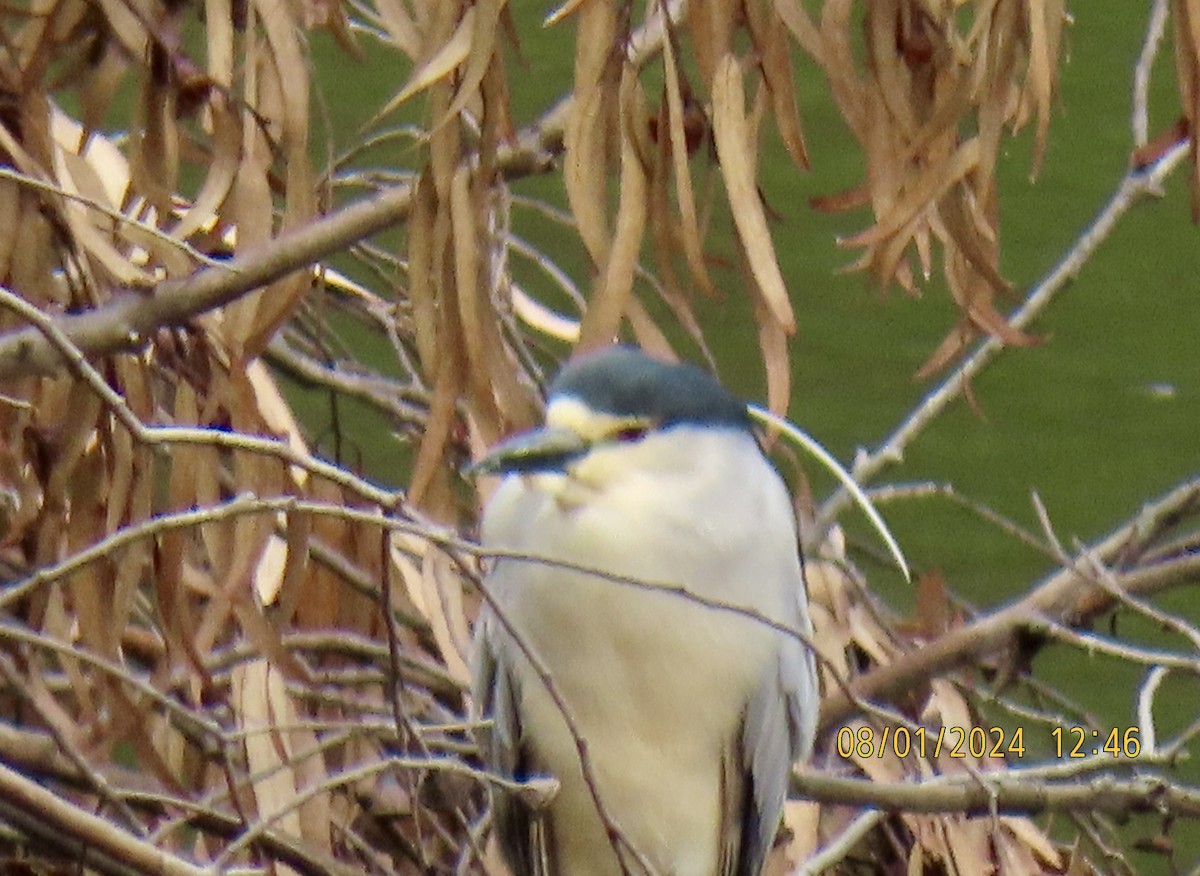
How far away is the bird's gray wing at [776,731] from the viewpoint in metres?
1.70

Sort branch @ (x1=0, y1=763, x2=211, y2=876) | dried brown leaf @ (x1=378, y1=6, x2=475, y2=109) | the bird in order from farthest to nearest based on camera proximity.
→ the bird → dried brown leaf @ (x1=378, y1=6, x2=475, y2=109) → branch @ (x1=0, y1=763, x2=211, y2=876)

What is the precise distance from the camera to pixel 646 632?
162 centimetres

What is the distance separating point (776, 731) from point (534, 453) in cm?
42

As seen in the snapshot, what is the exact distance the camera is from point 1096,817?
2068 millimetres

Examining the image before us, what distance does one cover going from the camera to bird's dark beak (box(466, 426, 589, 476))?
131cm

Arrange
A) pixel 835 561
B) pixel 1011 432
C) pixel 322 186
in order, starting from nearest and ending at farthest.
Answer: pixel 322 186
pixel 835 561
pixel 1011 432

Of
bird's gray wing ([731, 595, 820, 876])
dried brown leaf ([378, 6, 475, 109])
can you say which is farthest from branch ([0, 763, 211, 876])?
bird's gray wing ([731, 595, 820, 876])

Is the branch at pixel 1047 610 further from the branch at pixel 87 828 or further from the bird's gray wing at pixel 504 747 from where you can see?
the branch at pixel 87 828

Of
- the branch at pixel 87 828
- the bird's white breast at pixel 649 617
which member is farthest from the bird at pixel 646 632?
the branch at pixel 87 828

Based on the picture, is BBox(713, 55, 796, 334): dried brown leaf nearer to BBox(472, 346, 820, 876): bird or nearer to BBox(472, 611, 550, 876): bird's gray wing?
BBox(472, 346, 820, 876): bird

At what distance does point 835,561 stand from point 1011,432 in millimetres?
2831

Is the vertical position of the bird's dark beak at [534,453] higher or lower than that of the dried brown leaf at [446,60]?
lower

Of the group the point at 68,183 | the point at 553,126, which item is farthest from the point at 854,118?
the point at 68,183

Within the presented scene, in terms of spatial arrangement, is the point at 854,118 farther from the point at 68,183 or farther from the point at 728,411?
the point at 68,183
